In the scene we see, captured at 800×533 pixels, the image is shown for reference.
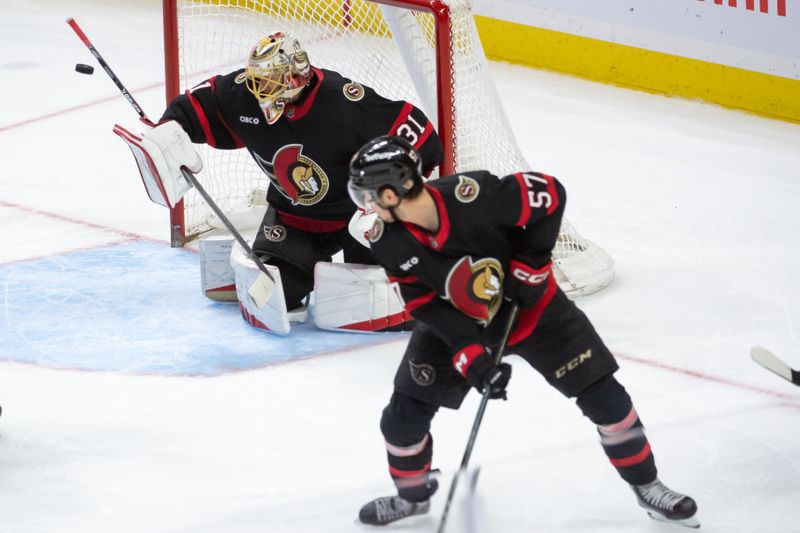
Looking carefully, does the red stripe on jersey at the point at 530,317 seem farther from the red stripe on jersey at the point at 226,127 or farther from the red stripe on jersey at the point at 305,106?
the red stripe on jersey at the point at 226,127

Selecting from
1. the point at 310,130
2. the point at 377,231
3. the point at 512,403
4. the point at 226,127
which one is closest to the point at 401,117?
the point at 310,130

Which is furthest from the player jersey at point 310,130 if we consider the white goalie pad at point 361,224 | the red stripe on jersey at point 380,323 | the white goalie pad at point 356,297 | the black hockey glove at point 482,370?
the black hockey glove at point 482,370

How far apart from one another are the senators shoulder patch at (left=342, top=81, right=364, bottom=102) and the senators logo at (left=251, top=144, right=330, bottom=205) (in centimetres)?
21

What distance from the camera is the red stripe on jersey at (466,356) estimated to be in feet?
→ 9.00

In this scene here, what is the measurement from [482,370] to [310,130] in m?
1.52

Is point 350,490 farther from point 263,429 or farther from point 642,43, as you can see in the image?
point 642,43

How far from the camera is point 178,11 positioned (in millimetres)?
4918

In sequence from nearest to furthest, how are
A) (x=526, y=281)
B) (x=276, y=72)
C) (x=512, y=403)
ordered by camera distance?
→ (x=526, y=281) → (x=512, y=403) → (x=276, y=72)

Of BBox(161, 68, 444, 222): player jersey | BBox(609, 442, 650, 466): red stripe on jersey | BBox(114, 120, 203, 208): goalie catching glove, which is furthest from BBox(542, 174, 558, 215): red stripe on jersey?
BBox(114, 120, 203, 208): goalie catching glove

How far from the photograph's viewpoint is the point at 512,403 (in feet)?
12.0

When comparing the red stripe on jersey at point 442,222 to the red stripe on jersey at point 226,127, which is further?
the red stripe on jersey at point 226,127

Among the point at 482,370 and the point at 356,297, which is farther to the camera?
the point at 356,297

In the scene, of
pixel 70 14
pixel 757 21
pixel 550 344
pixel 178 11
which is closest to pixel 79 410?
pixel 550 344

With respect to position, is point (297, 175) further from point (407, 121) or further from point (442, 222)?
point (442, 222)
